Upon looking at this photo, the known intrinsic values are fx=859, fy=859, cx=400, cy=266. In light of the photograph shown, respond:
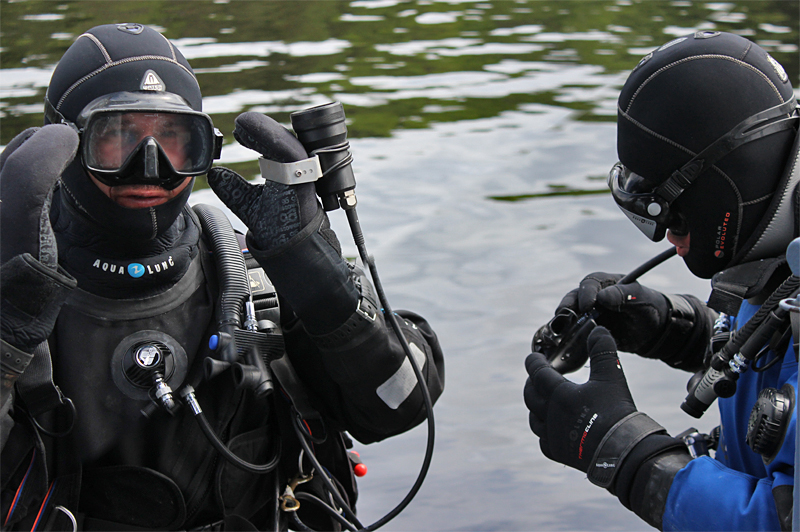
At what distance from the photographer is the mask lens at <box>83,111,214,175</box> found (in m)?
2.05

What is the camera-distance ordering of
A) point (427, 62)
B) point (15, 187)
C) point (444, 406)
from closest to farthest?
1. point (15, 187)
2. point (444, 406)
3. point (427, 62)

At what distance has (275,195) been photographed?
84.1 inches

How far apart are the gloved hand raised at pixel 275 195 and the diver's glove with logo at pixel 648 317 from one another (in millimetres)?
947

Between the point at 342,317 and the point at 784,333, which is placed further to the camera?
the point at 342,317

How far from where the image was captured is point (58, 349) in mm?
2180

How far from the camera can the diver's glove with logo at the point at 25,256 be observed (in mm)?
1757

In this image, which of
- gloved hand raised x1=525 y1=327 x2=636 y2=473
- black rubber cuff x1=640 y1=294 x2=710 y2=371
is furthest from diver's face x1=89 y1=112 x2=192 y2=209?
black rubber cuff x1=640 y1=294 x2=710 y2=371

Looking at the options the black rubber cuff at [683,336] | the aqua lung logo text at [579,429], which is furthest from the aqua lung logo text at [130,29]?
the black rubber cuff at [683,336]

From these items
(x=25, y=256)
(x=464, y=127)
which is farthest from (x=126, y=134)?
(x=464, y=127)

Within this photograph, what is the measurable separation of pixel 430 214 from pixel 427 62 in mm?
3903

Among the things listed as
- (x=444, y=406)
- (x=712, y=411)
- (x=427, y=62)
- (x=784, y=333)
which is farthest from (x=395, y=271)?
(x=427, y=62)

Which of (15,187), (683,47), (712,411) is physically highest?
(683,47)

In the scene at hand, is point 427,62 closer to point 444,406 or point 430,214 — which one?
point 430,214

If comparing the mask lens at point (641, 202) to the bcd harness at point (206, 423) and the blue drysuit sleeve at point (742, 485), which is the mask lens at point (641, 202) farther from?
the bcd harness at point (206, 423)
